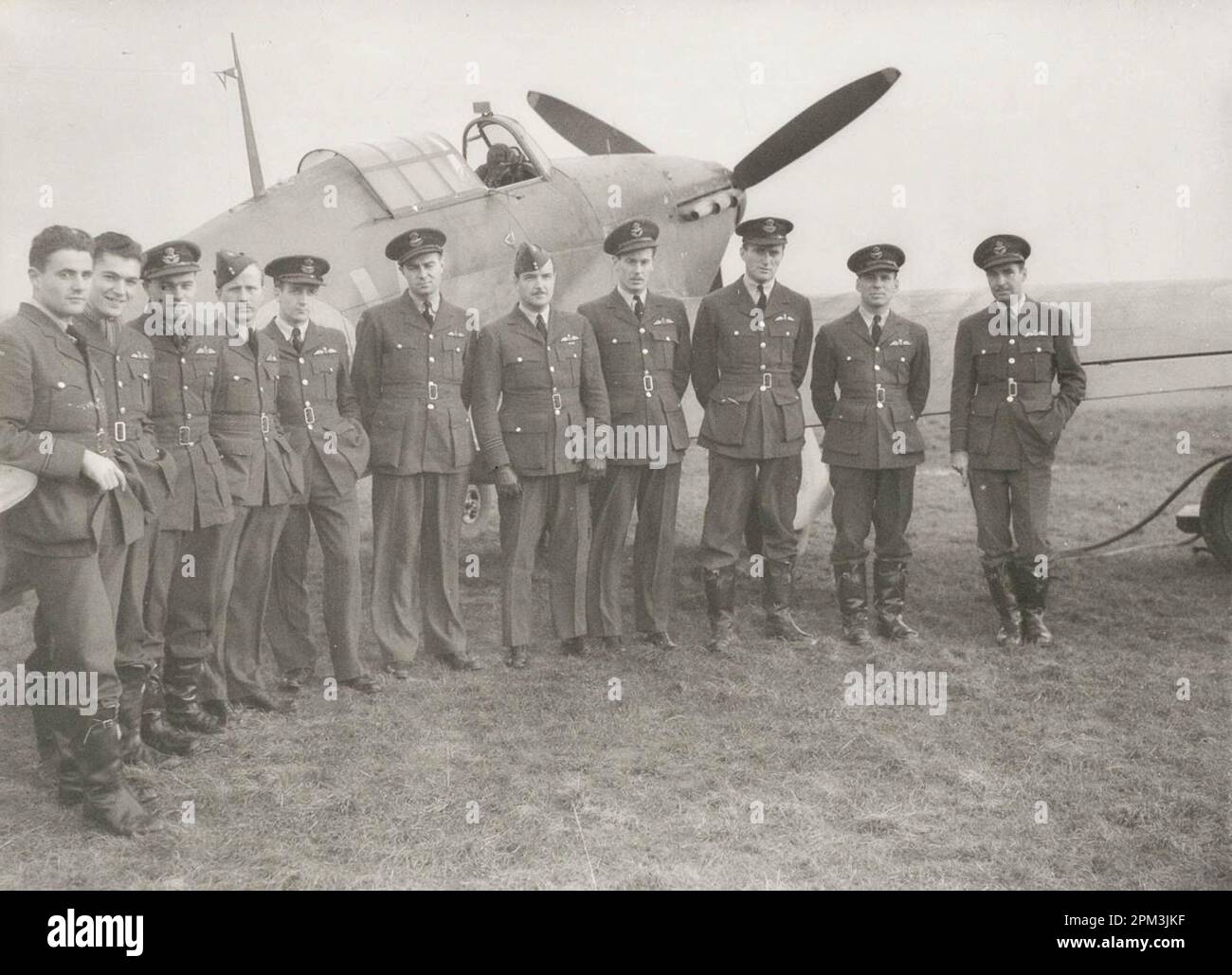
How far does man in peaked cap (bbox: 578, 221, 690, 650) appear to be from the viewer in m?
5.84

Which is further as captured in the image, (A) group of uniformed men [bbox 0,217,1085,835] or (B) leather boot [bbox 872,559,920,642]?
(B) leather boot [bbox 872,559,920,642]

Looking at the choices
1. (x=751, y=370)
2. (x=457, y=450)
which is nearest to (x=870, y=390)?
(x=751, y=370)

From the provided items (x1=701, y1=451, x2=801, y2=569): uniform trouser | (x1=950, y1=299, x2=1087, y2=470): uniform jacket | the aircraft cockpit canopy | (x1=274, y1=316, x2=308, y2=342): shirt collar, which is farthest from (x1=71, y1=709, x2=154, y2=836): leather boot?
(x1=950, y1=299, x2=1087, y2=470): uniform jacket

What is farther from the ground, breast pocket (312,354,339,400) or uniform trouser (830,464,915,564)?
breast pocket (312,354,339,400)

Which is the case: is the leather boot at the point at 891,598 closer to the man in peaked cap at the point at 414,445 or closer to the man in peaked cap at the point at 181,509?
the man in peaked cap at the point at 414,445

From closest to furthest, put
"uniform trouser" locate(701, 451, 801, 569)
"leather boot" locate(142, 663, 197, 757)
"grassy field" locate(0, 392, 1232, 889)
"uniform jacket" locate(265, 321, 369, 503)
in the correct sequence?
"grassy field" locate(0, 392, 1232, 889), "leather boot" locate(142, 663, 197, 757), "uniform jacket" locate(265, 321, 369, 503), "uniform trouser" locate(701, 451, 801, 569)

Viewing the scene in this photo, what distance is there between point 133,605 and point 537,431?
6.83 ft

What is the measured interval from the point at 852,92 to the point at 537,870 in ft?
23.0

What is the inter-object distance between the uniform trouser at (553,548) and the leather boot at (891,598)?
1.60 meters

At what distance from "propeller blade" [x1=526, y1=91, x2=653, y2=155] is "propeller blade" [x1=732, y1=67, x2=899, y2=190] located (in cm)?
171

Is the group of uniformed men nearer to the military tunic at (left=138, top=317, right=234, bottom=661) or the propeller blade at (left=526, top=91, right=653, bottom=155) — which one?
the military tunic at (left=138, top=317, right=234, bottom=661)

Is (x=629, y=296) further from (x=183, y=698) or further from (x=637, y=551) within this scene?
(x=183, y=698)

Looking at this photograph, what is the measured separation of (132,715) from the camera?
4391mm

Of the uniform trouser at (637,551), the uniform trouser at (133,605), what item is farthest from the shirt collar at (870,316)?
the uniform trouser at (133,605)
